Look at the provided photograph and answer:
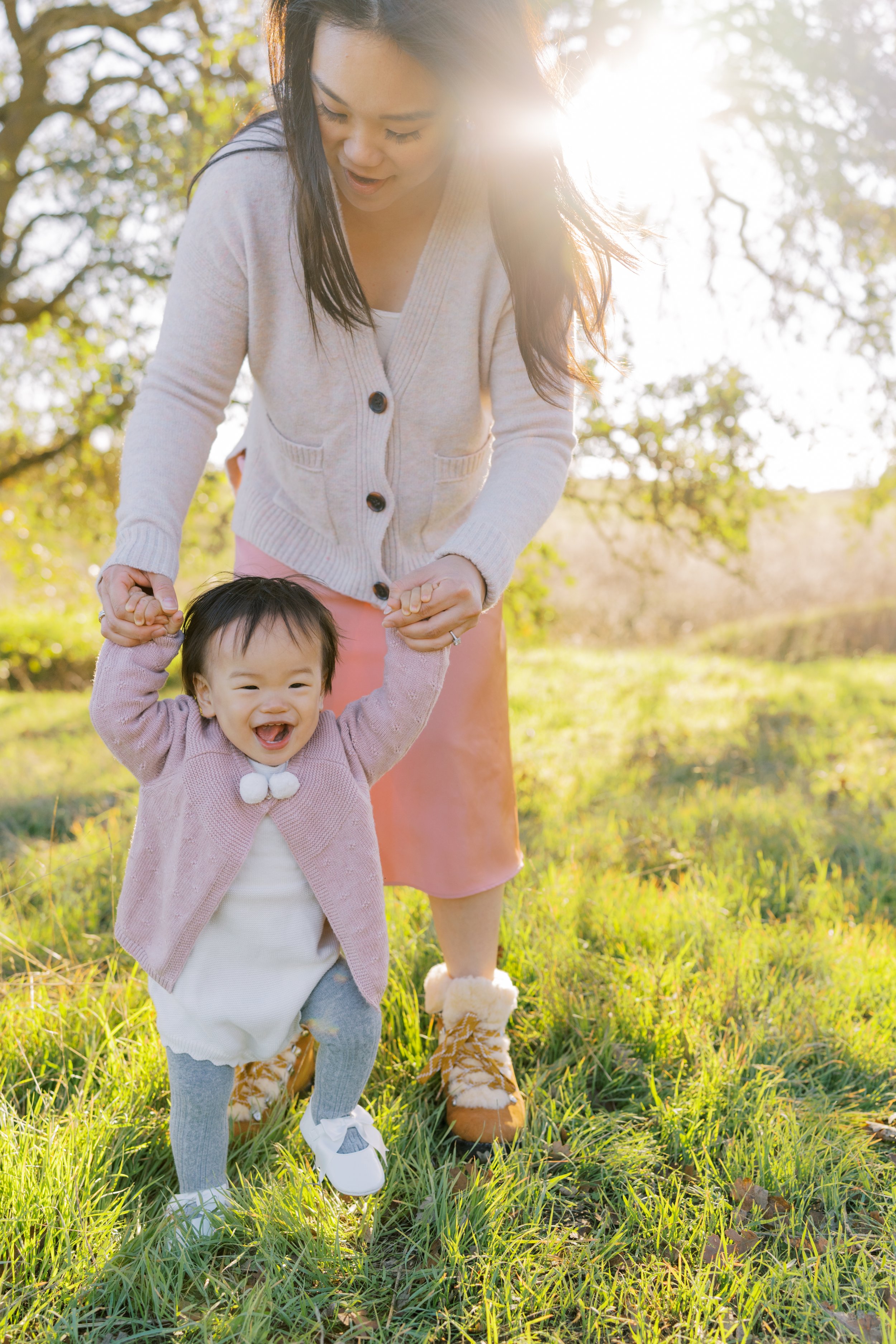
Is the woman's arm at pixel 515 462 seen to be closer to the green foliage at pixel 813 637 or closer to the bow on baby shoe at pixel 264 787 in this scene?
the bow on baby shoe at pixel 264 787

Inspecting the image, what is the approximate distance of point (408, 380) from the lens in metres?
1.92

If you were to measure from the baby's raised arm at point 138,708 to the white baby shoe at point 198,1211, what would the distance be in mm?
710

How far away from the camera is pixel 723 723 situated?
5.75m

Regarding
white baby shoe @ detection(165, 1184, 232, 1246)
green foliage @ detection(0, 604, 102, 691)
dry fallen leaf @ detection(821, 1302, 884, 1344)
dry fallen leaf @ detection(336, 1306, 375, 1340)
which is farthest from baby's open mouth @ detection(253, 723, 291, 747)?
green foliage @ detection(0, 604, 102, 691)

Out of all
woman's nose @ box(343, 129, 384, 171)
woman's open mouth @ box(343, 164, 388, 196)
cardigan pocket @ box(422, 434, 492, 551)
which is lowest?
cardigan pocket @ box(422, 434, 492, 551)

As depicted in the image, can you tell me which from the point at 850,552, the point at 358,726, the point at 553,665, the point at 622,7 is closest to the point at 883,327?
the point at 850,552

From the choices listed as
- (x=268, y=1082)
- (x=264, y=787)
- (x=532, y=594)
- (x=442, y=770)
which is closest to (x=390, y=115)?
(x=264, y=787)

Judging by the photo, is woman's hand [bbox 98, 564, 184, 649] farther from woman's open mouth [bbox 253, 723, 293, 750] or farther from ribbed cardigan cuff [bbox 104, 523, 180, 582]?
woman's open mouth [bbox 253, 723, 293, 750]

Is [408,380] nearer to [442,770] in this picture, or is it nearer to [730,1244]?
[442,770]

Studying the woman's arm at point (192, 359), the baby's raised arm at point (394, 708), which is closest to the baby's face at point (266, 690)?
the baby's raised arm at point (394, 708)

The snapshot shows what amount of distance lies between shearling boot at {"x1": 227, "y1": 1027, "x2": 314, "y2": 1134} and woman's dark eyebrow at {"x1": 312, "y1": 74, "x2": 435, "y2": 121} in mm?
1613

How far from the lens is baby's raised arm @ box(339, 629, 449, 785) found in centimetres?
166

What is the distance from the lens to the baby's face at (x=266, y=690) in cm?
157

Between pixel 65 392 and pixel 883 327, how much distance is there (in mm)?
6061
